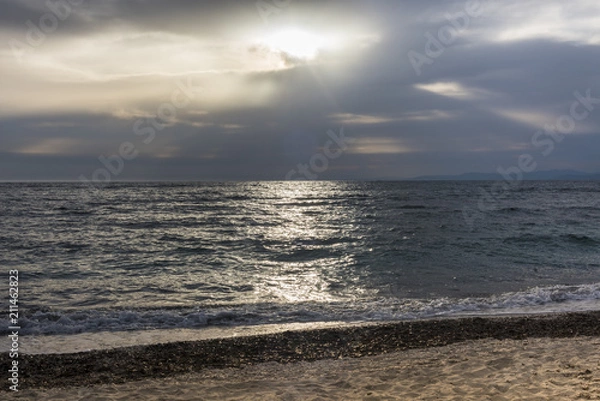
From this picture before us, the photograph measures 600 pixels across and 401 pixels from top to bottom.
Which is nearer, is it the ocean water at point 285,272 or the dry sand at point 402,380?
the dry sand at point 402,380

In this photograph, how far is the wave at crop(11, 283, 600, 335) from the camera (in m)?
12.5

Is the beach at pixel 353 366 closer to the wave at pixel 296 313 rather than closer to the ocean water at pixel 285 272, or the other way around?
the wave at pixel 296 313

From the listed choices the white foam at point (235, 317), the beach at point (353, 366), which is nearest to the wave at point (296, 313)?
the white foam at point (235, 317)

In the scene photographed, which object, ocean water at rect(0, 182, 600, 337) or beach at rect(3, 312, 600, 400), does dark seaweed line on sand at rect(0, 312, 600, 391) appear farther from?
ocean water at rect(0, 182, 600, 337)

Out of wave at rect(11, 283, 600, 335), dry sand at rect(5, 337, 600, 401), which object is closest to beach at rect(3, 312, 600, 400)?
dry sand at rect(5, 337, 600, 401)

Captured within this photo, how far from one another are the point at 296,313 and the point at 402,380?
6.12 m

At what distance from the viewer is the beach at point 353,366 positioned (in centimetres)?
727

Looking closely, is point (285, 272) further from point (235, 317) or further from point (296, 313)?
point (235, 317)

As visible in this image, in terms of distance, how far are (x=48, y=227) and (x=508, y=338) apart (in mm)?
35086

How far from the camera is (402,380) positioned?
25.3 feet

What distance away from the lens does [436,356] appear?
918 cm

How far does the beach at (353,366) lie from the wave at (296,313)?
178cm

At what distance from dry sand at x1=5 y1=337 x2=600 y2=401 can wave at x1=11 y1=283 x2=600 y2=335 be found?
3.98 meters

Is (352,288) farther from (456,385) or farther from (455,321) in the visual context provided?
(456,385)
